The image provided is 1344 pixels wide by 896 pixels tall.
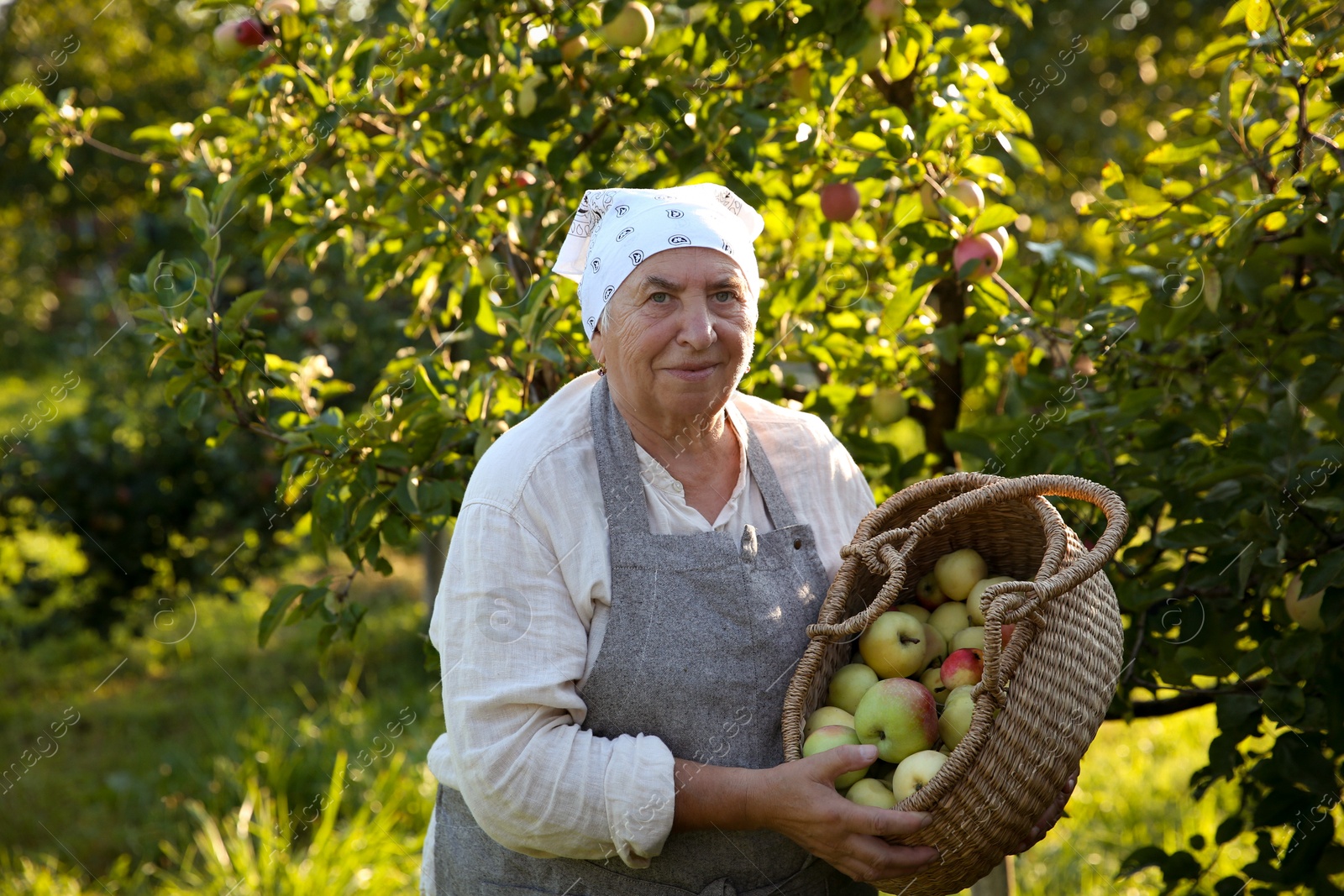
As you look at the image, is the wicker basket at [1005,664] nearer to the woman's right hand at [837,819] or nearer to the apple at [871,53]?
the woman's right hand at [837,819]

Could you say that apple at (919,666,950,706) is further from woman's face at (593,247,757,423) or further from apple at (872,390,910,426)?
apple at (872,390,910,426)

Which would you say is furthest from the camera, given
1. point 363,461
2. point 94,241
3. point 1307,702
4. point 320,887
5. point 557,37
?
point 94,241

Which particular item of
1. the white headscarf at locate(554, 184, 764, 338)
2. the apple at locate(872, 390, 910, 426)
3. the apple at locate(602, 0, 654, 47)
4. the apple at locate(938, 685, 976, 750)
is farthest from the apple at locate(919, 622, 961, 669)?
the apple at locate(602, 0, 654, 47)

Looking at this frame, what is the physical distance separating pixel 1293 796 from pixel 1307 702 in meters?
0.22

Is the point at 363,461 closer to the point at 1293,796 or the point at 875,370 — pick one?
the point at 875,370

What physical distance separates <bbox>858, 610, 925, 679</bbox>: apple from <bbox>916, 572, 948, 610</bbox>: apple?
0.15m

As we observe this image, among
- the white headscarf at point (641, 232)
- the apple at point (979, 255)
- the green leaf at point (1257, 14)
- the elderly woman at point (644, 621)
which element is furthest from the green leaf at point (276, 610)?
the green leaf at point (1257, 14)

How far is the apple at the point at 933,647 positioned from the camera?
169cm

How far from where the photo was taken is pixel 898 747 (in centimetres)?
148

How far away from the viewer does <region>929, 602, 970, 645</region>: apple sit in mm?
1736

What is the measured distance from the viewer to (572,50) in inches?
86.7

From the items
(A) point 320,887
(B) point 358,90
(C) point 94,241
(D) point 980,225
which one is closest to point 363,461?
(B) point 358,90

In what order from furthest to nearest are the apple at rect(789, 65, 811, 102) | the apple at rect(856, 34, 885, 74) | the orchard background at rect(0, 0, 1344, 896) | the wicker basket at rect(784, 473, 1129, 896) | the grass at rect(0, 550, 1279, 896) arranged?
the grass at rect(0, 550, 1279, 896)
the apple at rect(789, 65, 811, 102)
the apple at rect(856, 34, 885, 74)
the orchard background at rect(0, 0, 1344, 896)
the wicker basket at rect(784, 473, 1129, 896)

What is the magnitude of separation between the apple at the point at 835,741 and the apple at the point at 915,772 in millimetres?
57
